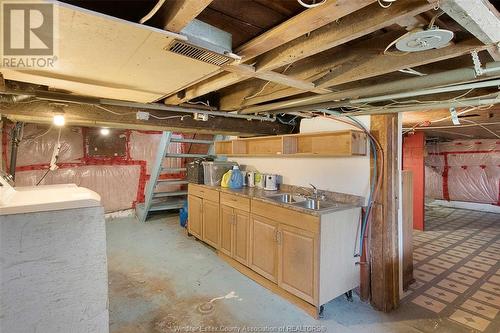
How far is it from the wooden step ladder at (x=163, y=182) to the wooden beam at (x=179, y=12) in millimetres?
3059

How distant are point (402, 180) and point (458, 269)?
5.30ft

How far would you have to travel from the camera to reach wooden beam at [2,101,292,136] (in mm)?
2213

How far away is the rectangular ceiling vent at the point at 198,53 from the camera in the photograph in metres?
1.09

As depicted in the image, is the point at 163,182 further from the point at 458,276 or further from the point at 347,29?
the point at 458,276

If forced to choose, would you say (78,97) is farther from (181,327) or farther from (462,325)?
(462,325)

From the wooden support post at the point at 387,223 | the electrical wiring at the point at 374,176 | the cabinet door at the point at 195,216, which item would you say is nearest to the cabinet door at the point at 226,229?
the cabinet door at the point at 195,216

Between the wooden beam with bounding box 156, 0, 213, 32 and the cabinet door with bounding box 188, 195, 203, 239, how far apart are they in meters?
3.16

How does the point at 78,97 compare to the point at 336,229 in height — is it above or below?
above

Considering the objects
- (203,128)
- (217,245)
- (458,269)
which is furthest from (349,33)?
(458,269)

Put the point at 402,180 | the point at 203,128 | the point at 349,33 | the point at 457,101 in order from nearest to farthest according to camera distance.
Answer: the point at 349,33 < the point at 457,101 < the point at 402,180 < the point at 203,128

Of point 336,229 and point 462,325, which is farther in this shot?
point 336,229

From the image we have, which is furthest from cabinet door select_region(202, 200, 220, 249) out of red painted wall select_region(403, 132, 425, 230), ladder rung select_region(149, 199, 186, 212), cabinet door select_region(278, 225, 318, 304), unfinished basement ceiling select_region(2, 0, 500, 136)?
red painted wall select_region(403, 132, 425, 230)

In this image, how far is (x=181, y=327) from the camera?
211 cm

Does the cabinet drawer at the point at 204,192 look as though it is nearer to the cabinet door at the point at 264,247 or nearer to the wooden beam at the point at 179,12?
the cabinet door at the point at 264,247
